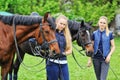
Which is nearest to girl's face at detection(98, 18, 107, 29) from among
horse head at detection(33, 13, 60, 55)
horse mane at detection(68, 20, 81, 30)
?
horse mane at detection(68, 20, 81, 30)

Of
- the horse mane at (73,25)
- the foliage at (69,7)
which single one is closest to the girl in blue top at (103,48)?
the horse mane at (73,25)

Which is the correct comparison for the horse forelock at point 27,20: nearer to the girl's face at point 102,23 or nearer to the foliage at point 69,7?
the girl's face at point 102,23

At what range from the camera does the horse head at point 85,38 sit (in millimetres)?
6859

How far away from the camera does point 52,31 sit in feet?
18.1

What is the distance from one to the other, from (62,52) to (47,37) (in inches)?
13.1

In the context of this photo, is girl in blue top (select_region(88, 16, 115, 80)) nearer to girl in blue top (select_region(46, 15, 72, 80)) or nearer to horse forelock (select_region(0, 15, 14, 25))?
girl in blue top (select_region(46, 15, 72, 80))

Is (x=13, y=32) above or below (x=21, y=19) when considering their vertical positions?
below

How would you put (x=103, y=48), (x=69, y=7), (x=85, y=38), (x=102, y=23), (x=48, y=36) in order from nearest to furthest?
(x=48, y=36), (x=102, y=23), (x=103, y=48), (x=85, y=38), (x=69, y=7)

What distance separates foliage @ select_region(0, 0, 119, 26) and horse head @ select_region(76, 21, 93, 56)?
618 inches

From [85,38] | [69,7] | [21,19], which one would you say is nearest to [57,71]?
[21,19]

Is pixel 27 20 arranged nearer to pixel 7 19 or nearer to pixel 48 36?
pixel 7 19

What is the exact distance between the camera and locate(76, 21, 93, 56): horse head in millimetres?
6859

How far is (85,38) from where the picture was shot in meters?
6.96

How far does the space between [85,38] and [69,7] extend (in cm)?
1847
